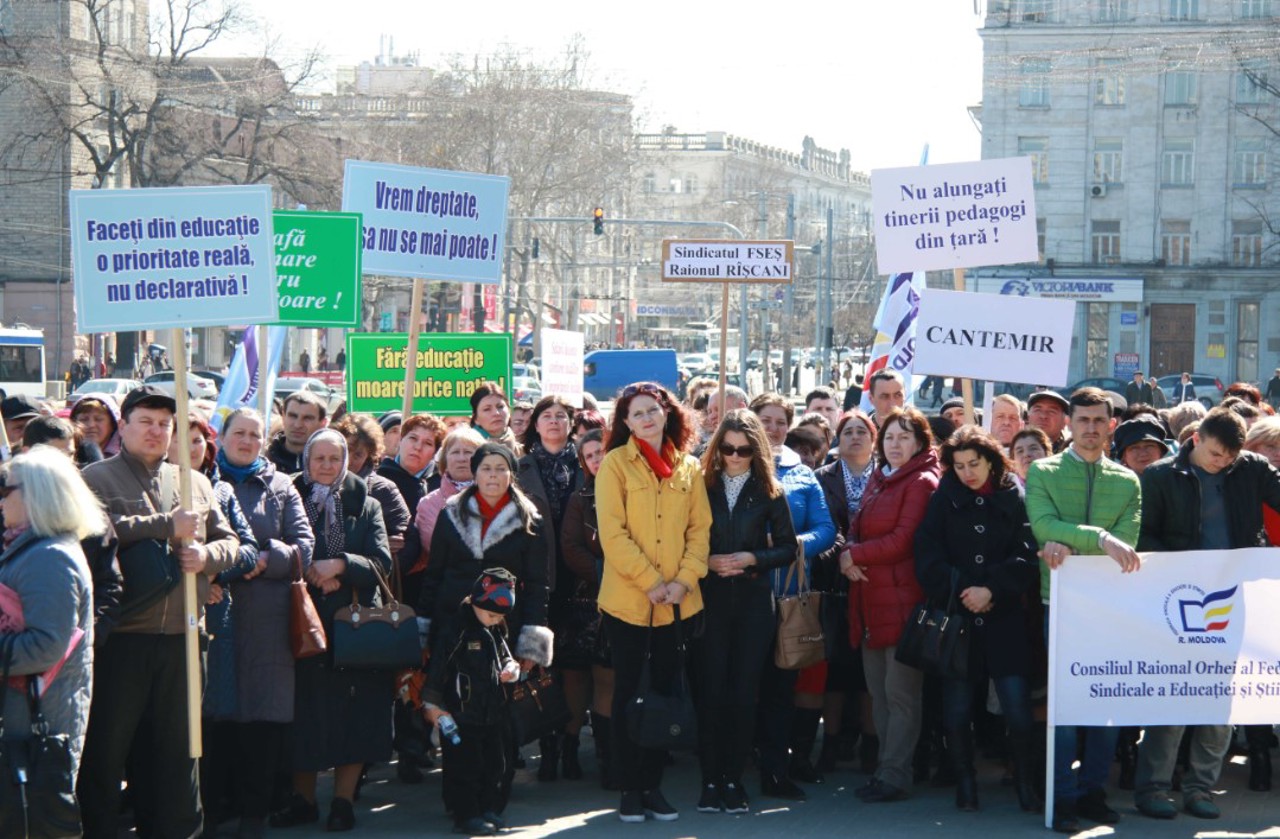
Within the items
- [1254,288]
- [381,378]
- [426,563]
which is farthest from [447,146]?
[426,563]

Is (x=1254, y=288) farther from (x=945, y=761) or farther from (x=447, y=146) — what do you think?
(x=945, y=761)

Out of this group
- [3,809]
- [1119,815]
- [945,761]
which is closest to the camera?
[3,809]

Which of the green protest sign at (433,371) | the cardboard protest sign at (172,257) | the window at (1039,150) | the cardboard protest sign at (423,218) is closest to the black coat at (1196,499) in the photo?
the cardboard protest sign at (172,257)

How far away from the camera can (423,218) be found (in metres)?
11.0

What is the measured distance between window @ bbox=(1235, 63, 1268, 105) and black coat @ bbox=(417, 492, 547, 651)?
54060mm

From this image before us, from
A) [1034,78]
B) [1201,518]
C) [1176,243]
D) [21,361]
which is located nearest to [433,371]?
[1201,518]

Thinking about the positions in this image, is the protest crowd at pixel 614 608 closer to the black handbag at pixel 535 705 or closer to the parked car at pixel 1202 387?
the black handbag at pixel 535 705

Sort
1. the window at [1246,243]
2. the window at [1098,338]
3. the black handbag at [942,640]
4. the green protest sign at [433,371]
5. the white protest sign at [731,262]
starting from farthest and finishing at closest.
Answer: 1. the window at [1098,338]
2. the window at [1246,243]
3. the green protest sign at [433,371]
4. the white protest sign at [731,262]
5. the black handbag at [942,640]

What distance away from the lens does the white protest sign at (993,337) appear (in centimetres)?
973

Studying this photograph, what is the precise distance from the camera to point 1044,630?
25.9 feet

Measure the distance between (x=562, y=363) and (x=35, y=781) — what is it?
7.84 metres

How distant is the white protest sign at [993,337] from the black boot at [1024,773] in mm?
2622

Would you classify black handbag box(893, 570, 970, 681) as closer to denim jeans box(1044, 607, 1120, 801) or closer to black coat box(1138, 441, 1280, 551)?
denim jeans box(1044, 607, 1120, 801)

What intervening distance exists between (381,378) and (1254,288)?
52204 mm
